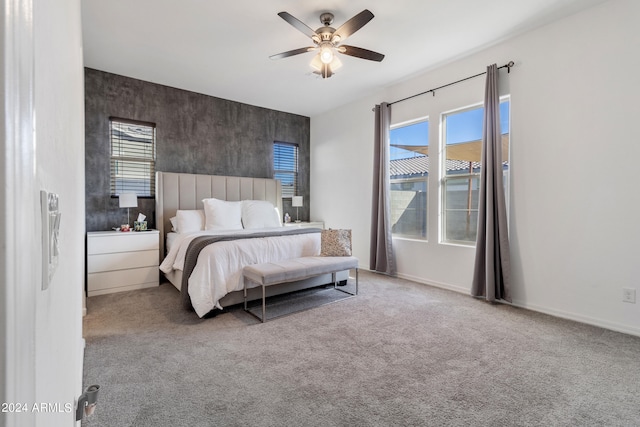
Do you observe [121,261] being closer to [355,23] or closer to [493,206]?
[355,23]

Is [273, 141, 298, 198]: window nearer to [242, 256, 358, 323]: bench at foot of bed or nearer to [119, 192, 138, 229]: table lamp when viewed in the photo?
[119, 192, 138, 229]: table lamp

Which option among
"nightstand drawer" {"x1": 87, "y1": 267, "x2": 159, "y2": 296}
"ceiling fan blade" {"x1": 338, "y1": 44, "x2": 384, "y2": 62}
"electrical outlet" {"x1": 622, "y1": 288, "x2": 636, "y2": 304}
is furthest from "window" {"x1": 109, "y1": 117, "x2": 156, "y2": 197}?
"electrical outlet" {"x1": 622, "y1": 288, "x2": 636, "y2": 304}

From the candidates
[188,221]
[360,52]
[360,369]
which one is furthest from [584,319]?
[188,221]

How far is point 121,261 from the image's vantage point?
12.7 feet

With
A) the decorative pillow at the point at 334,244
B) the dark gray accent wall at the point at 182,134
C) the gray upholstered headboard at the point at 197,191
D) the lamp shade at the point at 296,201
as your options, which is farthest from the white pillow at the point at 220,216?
the decorative pillow at the point at 334,244

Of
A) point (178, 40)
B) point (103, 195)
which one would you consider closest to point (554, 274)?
point (178, 40)

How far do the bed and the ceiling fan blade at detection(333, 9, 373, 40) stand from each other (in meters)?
2.17

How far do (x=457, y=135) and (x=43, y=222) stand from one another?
4299mm

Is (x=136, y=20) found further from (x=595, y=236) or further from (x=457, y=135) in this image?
(x=595, y=236)

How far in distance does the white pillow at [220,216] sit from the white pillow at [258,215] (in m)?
0.14

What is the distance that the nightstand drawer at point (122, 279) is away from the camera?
12.1 feet

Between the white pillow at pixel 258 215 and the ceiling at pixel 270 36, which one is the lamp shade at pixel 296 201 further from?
the ceiling at pixel 270 36

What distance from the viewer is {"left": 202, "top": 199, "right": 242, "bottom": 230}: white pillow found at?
14.4 feet

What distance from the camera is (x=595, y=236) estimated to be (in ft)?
9.27
